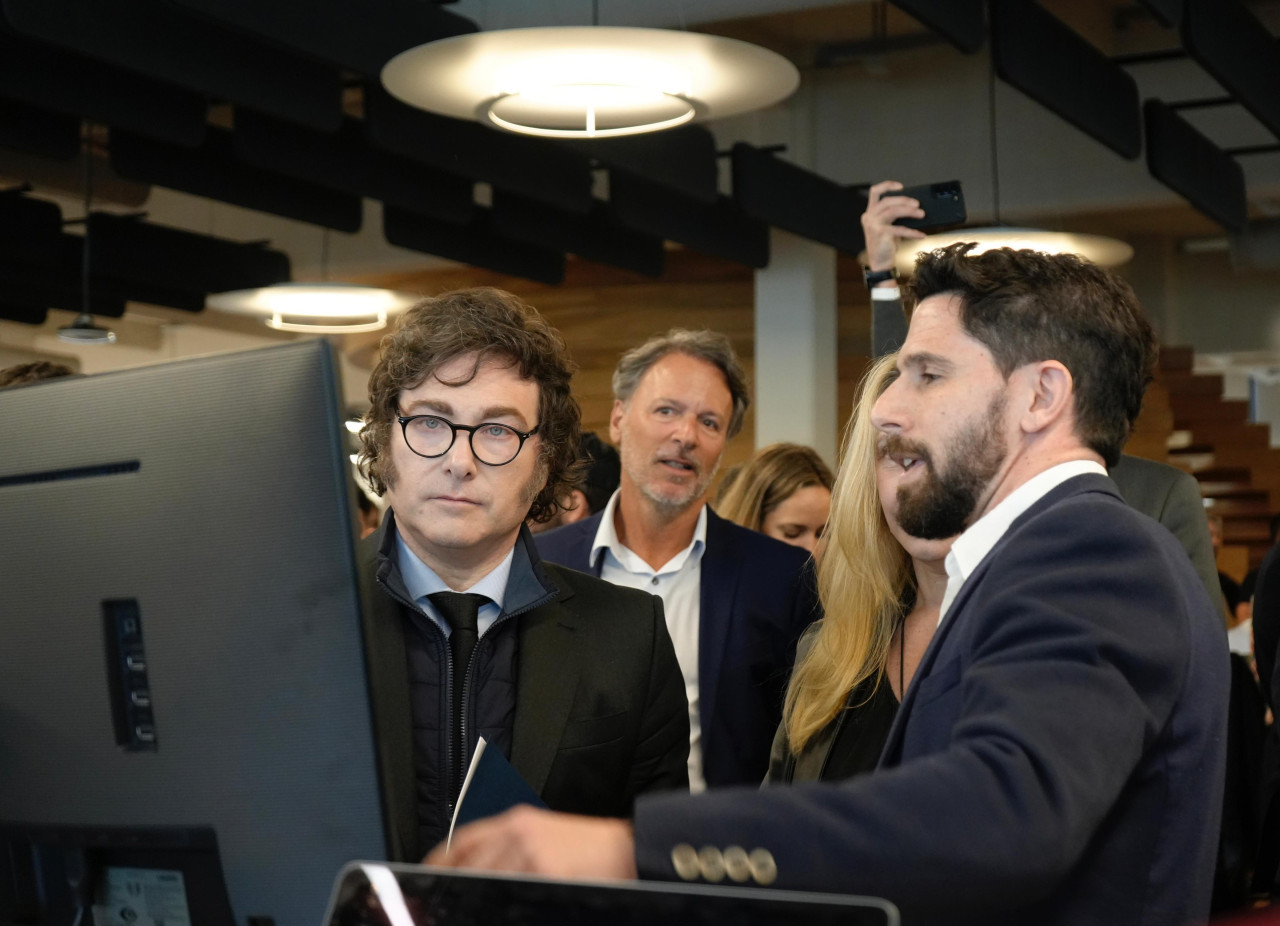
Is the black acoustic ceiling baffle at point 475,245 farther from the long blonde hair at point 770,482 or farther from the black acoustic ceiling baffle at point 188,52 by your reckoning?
the long blonde hair at point 770,482

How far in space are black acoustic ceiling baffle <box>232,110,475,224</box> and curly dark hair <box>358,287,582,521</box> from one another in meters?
5.77

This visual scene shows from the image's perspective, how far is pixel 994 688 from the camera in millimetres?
1192

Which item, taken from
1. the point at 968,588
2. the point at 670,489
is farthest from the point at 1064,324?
the point at 670,489

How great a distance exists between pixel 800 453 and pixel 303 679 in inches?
118

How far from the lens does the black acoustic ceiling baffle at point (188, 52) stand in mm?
5121

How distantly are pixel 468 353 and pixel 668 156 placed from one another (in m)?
5.72

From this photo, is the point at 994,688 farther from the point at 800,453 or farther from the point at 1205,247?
the point at 1205,247

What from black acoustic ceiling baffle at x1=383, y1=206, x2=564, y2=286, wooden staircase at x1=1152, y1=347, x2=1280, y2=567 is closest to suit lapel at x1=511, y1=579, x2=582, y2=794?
black acoustic ceiling baffle at x1=383, y1=206, x2=564, y2=286

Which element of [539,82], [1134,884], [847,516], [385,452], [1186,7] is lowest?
[1134,884]

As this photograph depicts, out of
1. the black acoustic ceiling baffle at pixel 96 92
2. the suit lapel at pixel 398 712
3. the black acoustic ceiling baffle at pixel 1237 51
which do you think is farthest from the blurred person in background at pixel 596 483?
the black acoustic ceiling baffle at pixel 96 92

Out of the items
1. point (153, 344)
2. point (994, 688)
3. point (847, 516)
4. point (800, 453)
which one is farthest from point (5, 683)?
point (153, 344)

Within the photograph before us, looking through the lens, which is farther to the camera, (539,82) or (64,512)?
(539,82)

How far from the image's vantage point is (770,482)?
152 inches

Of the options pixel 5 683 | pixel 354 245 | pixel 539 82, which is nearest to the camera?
pixel 5 683
